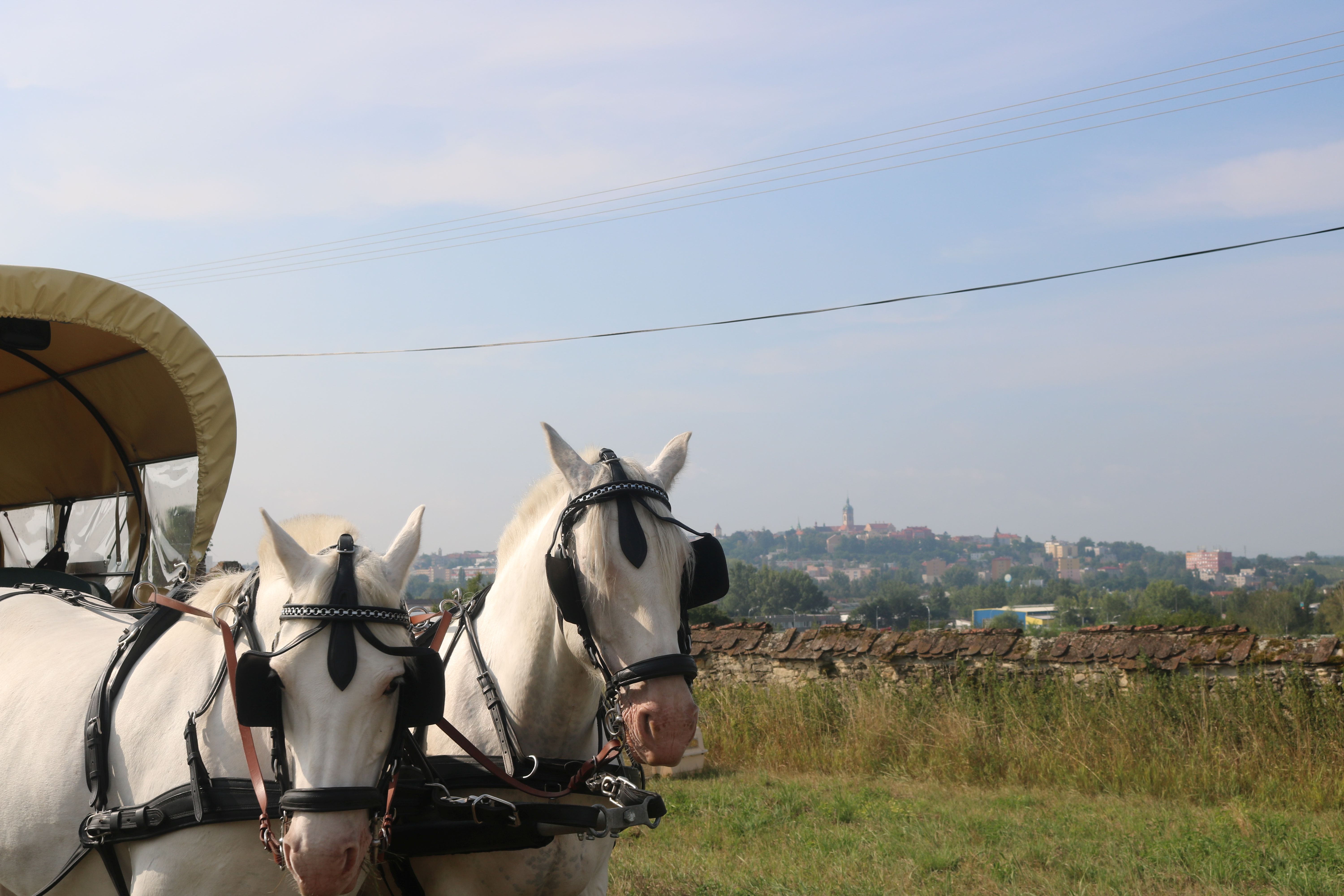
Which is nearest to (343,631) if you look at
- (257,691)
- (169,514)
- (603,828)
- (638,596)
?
(257,691)

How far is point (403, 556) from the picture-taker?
8.34 feet

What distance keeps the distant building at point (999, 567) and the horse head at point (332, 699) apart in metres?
159

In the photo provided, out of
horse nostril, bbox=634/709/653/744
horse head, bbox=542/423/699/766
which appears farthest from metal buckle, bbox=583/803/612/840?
horse nostril, bbox=634/709/653/744

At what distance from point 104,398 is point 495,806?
10.9 feet

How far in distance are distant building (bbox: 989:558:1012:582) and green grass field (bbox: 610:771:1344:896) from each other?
153 metres

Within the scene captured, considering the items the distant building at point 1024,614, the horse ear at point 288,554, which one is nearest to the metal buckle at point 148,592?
the horse ear at point 288,554

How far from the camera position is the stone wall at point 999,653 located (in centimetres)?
795

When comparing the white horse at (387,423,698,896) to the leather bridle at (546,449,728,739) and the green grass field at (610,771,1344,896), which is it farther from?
the green grass field at (610,771,1344,896)

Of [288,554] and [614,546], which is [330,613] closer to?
[288,554]

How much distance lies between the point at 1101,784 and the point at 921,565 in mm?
176742

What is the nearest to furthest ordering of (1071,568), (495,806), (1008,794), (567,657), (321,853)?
1. (321,853)
2. (495,806)
3. (567,657)
4. (1008,794)
5. (1071,568)

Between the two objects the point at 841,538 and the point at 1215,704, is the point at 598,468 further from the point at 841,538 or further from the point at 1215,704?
the point at 841,538

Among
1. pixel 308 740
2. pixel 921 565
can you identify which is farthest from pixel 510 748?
pixel 921 565

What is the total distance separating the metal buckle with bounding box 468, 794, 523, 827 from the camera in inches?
106
